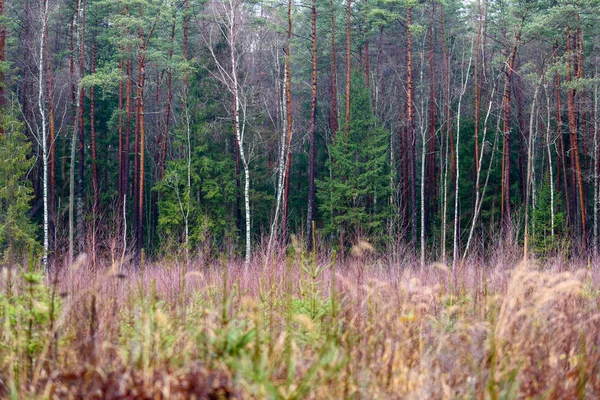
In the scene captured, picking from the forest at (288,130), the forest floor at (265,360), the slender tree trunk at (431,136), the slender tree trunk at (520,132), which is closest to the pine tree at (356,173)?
the forest at (288,130)

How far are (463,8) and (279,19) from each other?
1222 cm

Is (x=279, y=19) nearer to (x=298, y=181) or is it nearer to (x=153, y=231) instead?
(x=298, y=181)

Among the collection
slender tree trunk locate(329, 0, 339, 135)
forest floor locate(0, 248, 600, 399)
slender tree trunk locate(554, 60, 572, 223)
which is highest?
slender tree trunk locate(329, 0, 339, 135)

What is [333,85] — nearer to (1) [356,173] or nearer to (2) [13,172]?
(1) [356,173]

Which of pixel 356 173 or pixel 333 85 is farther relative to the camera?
pixel 333 85

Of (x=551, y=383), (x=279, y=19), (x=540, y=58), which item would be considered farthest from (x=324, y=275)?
(x=540, y=58)

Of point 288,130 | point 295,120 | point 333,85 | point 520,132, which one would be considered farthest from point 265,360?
point 295,120

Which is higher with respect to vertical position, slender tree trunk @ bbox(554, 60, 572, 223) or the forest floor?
slender tree trunk @ bbox(554, 60, 572, 223)

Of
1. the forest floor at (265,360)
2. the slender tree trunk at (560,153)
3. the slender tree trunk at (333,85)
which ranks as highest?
the slender tree trunk at (333,85)

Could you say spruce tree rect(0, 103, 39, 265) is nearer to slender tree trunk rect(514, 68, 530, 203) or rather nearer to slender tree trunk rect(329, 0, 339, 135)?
slender tree trunk rect(329, 0, 339, 135)

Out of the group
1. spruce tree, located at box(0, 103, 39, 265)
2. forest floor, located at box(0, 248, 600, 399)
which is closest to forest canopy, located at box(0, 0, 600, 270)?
spruce tree, located at box(0, 103, 39, 265)

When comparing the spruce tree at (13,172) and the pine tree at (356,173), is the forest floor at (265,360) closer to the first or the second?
the spruce tree at (13,172)

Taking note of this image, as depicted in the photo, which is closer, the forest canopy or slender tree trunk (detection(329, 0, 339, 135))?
the forest canopy

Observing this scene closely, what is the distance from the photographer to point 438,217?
2830 centimetres
